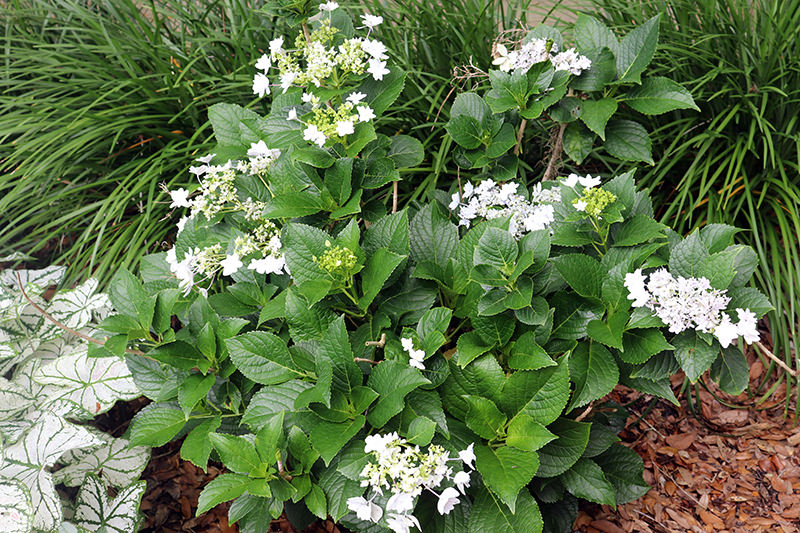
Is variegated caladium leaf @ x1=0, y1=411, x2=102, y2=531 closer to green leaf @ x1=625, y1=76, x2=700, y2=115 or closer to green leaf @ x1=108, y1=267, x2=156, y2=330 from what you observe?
green leaf @ x1=108, y1=267, x2=156, y2=330

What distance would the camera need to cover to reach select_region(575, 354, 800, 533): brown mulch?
168 cm

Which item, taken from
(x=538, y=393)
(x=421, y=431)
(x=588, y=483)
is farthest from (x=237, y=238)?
(x=588, y=483)

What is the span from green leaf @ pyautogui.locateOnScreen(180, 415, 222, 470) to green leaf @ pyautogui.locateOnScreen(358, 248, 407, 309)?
15.4 inches

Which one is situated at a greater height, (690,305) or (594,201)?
(594,201)

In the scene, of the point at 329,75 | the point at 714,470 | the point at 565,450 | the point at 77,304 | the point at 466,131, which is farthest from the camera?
the point at 714,470

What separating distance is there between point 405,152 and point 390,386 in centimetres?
59

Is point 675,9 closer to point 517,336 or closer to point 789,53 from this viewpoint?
point 789,53

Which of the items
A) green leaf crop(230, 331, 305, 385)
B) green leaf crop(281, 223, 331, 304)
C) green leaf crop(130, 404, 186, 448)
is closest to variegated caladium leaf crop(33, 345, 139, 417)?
green leaf crop(130, 404, 186, 448)

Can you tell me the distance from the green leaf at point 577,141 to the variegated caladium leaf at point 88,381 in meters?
1.16

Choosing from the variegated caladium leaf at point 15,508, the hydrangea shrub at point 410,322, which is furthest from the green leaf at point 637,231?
the variegated caladium leaf at point 15,508

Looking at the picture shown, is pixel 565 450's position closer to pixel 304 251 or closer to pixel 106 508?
pixel 304 251

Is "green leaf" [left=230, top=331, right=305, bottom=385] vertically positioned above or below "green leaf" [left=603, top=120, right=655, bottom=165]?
below

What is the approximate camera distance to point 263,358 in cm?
121

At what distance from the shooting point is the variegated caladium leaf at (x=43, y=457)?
133cm
